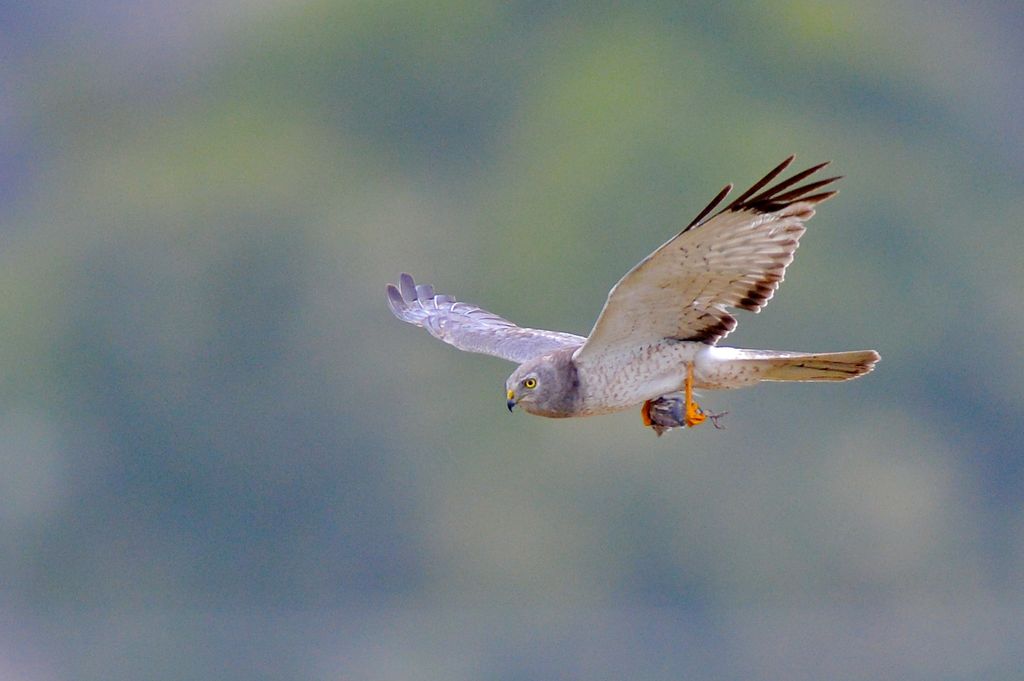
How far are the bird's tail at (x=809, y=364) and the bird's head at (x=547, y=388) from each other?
779 millimetres

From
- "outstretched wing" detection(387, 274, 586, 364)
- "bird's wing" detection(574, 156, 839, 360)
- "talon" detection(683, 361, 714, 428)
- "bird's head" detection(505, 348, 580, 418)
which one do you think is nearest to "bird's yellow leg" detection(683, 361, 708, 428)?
"talon" detection(683, 361, 714, 428)

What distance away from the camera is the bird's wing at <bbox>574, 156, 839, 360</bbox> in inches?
285

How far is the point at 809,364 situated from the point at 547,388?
3.89 ft

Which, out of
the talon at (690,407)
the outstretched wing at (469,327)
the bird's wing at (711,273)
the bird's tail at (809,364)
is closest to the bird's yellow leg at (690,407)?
the talon at (690,407)

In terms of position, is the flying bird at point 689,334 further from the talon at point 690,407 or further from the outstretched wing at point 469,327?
the outstretched wing at point 469,327

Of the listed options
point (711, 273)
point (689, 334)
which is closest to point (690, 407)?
point (689, 334)

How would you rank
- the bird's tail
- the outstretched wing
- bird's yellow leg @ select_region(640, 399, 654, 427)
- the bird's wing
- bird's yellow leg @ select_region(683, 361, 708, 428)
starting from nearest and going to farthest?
the bird's wing < the bird's tail < bird's yellow leg @ select_region(683, 361, 708, 428) < bird's yellow leg @ select_region(640, 399, 654, 427) < the outstretched wing

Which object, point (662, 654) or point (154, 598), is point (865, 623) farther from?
point (154, 598)

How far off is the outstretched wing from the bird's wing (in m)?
0.96

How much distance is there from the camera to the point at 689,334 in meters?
7.93

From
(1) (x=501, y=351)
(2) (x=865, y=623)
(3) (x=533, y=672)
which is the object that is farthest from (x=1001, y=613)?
(1) (x=501, y=351)

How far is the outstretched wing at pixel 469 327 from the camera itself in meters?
9.19

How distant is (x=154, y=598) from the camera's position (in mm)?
35094

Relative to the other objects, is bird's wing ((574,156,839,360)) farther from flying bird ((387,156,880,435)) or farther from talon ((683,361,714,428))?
talon ((683,361,714,428))
